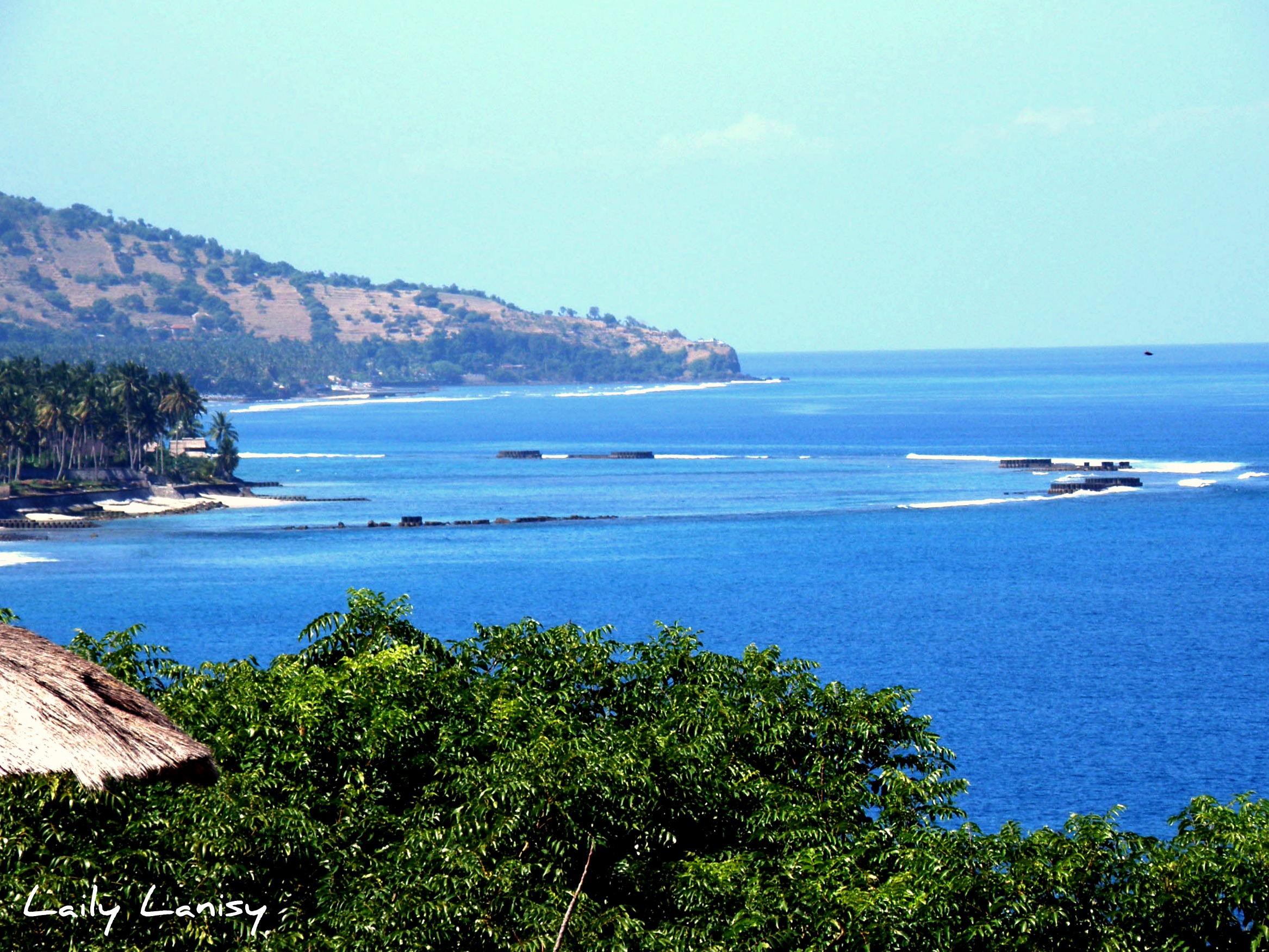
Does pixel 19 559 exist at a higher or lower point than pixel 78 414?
lower

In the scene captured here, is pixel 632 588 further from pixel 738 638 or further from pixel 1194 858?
pixel 1194 858

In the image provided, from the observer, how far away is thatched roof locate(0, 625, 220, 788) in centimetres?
1402

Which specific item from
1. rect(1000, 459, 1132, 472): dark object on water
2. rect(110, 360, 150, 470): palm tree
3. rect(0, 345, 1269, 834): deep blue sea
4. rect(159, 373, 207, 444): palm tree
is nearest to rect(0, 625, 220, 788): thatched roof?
rect(0, 345, 1269, 834): deep blue sea

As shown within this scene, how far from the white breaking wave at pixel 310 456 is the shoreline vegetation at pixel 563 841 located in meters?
162

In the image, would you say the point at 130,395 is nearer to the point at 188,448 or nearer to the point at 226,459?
the point at 226,459

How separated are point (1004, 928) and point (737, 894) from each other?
294 cm

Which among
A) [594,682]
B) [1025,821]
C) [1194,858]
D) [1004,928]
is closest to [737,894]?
[1004,928]

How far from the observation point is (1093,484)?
133625mm

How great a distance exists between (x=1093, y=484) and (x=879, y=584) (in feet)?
183

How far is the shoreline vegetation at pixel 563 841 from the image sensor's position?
14703mm

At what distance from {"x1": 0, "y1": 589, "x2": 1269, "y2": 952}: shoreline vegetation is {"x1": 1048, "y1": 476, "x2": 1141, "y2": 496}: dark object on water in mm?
113889

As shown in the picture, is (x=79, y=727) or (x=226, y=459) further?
(x=226, y=459)

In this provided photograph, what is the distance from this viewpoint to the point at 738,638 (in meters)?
69.5

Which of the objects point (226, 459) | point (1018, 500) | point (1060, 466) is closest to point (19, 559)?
point (226, 459)
